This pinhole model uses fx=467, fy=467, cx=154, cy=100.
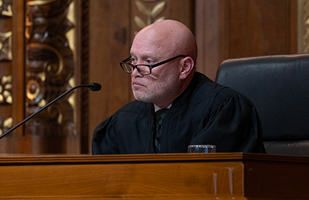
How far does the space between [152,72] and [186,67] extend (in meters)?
0.15

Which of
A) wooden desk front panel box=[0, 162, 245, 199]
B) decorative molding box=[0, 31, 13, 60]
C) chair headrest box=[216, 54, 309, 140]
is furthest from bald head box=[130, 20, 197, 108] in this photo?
decorative molding box=[0, 31, 13, 60]

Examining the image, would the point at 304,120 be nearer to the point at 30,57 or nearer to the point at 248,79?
the point at 248,79

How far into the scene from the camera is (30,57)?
109 inches

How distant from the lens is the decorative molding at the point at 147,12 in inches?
112

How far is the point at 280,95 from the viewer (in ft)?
6.98

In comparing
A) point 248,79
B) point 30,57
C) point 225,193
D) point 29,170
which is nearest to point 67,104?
point 30,57

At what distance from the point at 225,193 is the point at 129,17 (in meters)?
1.98

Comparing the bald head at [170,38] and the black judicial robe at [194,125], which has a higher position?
the bald head at [170,38]

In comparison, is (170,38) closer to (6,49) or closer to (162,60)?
(162,60)

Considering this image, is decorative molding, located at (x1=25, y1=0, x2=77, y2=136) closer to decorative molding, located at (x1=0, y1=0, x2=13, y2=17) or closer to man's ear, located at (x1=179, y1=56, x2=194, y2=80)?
decorative molding, located at (x1=0, y1=0, x2=13, y2=17)

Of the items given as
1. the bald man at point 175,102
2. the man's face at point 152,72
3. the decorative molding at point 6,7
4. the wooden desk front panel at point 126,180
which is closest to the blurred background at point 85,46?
the decorative molding at point 6,7

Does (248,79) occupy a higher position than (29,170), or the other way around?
(248,79)

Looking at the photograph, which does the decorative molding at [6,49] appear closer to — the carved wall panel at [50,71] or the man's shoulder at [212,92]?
the carved wall panel at [50,71]

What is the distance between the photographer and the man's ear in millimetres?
1913
